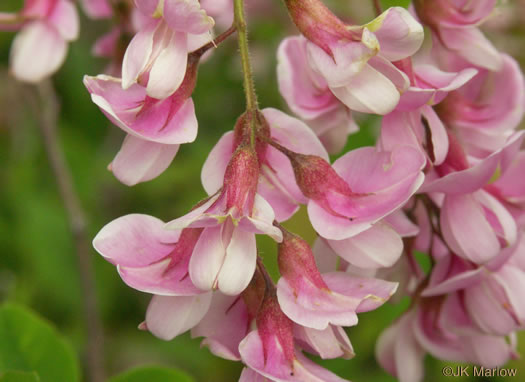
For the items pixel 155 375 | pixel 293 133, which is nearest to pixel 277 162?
pixel 293 133

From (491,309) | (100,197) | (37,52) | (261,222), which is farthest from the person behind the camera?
(100,197)

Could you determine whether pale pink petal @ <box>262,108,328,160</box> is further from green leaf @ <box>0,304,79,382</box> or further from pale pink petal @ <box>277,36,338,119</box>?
green leaf @ <box>0,304,79,382</box>

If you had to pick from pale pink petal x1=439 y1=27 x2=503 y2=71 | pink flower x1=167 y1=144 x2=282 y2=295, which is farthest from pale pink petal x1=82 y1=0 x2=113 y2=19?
pink flower x1=167 y1=144 x2=282 y2=295

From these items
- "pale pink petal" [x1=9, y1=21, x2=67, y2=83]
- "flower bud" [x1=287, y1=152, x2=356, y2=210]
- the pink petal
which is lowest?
"pale pink petal" [x1=9, y1=21, x2=67, y2=83]

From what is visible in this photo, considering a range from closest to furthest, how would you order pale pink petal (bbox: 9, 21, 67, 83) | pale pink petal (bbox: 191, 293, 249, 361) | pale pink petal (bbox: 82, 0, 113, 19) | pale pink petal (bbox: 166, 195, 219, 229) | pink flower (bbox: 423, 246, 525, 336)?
pale pink petal (bbox: 166, 195, 219, 229) < pale pink petal (bbox: 191, 293, 249, 361) < pink flower (bbox: 423, 246, 525, 336) < pale pink petal (bbox: 9, 21, 67, 83) < pale pink petal (bbox: 82, 0, 113, 19)

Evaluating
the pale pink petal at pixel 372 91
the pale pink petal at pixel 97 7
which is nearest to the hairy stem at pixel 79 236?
the pale pink petal at pixel 97 7

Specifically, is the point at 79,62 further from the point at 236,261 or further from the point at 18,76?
the point at 236,261

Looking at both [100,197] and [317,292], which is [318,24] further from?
[100,197]
